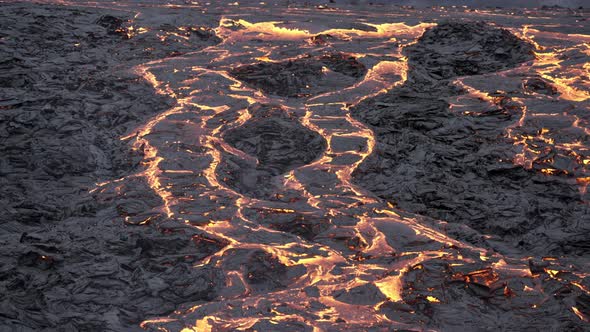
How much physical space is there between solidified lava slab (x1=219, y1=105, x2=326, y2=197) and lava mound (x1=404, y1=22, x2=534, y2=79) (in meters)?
0.73

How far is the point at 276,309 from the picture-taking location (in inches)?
72.6

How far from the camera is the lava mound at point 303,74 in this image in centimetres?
320

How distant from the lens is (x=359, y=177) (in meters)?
2.51

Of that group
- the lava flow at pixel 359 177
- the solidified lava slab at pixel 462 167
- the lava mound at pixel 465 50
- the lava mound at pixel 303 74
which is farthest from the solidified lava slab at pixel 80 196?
the lava mound at pixel 465 50

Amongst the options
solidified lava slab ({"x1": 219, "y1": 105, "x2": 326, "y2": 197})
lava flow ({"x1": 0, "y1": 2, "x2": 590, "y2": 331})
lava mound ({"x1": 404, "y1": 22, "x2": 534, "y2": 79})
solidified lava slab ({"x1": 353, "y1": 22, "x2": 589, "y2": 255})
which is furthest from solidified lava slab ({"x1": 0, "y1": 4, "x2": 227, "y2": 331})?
lava mound ({"x1": 404, "y1": 22, "x2": 534, "y2": 79})

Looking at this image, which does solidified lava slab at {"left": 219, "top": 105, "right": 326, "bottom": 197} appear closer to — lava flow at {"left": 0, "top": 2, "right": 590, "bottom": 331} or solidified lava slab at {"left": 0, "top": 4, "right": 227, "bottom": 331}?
lava flow at {"left": 0, "top": 2, "right": 590, "bottom": 331}

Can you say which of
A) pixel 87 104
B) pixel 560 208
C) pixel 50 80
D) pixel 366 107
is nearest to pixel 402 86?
pixel 366 107

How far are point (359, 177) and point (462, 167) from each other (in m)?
0.36

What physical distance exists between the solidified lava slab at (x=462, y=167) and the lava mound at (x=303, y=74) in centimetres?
24

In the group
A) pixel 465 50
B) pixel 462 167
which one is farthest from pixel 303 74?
pixel 462 167

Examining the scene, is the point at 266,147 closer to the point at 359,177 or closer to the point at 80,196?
the point at 359,177

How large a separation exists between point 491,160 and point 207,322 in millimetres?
1261

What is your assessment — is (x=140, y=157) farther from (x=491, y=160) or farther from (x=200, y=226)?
(x=491, y=160)

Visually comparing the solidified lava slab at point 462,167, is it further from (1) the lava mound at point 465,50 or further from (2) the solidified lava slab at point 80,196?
(2) the solidified lava slab at point 80,196
